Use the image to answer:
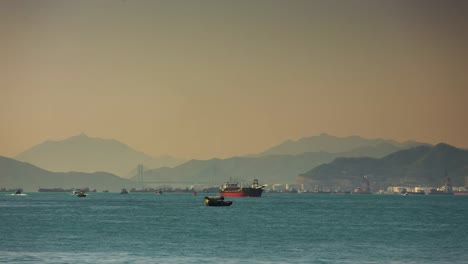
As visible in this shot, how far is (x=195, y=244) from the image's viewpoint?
9350cm

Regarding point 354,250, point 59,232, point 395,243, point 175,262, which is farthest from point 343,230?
point 175,262

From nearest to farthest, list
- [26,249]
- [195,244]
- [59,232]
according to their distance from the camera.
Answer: [26,249]
[195,244]
[59,232]

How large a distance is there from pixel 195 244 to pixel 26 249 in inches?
740

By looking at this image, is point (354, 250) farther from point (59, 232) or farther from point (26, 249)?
point (59, 232)

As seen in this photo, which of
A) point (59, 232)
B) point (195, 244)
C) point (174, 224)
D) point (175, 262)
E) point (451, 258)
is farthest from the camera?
point (174, 224)

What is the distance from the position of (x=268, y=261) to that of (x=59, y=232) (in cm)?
4547

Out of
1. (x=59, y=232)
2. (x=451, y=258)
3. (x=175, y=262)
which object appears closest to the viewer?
(x=175, y=262)

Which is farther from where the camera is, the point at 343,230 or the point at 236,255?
the point at 343,230

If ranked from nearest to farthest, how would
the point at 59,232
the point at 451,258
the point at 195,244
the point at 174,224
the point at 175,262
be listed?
the point at 175,262
the point at 451,258
the point at 195,244
the point at 59,232
the point at 174,224

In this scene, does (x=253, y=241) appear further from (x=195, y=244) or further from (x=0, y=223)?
(x=0, y=223)

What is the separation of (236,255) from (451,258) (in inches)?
819

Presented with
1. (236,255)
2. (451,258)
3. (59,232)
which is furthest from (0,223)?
(451,258)

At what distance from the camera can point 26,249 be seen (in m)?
85.8

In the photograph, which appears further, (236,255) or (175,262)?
(236,255)
